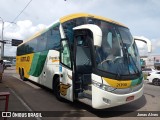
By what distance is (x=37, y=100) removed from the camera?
1127cm

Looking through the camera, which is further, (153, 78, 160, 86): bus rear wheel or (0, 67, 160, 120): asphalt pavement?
(153, 78, 160, 86): bus rear wheel

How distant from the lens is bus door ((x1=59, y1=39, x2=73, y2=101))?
9.66 metres

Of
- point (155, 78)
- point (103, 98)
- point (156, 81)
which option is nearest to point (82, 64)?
point (103, 98)

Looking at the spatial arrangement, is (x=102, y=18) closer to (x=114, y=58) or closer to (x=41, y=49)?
(x=114, y=58)

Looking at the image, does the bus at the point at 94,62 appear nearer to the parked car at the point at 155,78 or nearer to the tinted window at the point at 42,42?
the tinted window at the point at 42,42

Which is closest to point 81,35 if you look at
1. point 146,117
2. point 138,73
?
point 138,73

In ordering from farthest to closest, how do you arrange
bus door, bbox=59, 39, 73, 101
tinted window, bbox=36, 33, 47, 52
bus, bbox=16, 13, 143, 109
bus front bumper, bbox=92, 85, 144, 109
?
tinted window, bbox=36, 33, 47, 52 < bus door, bbox=59, 39, 73, 101 < bus, bbox=16, 13, 143, 109 < bus front bumper, bbox=92, 85, 144, 109

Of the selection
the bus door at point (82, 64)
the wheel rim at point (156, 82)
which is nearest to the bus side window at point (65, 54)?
the bus door at point (82, 64)

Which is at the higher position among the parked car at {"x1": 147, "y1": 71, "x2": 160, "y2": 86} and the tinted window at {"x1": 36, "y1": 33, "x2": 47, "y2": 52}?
the tinted window at {"x1": 36, "y1": 33, "x2": 47, "y2": 52}

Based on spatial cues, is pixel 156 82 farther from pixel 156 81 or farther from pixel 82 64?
pixel 82 64

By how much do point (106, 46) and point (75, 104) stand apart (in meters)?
3.18

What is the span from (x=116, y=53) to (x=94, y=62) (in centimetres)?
92

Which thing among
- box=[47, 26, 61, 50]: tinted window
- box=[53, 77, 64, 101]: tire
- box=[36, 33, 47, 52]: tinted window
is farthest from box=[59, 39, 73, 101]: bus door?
box=[36, 33, 47, 52]: tinted window

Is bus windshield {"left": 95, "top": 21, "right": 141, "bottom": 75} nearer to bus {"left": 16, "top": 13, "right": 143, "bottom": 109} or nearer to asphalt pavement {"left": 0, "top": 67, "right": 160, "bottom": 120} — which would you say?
bus {"left": 16, "top": 13, "right": 143, "bottom": 109}
